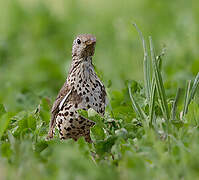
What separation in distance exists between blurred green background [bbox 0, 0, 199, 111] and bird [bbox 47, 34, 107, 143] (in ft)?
4.80

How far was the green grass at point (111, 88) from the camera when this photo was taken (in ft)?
11.6

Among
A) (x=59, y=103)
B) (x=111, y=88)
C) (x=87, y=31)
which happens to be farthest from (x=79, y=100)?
(x=87, y=31)

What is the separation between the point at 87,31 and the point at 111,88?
4.14 meters

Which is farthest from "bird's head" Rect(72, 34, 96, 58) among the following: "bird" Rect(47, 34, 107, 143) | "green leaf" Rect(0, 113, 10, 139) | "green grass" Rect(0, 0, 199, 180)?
"green leaf" Rect(0, 113, 10, 139)

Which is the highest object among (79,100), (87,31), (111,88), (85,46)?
(87,31)

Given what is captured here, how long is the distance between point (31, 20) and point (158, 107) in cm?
724

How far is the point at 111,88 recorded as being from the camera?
23.1 feet

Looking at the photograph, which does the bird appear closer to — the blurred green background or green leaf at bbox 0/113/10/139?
green leaf at bbox 0/113/10/139

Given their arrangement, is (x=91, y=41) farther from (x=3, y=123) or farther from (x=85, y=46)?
(x=3, y=123)

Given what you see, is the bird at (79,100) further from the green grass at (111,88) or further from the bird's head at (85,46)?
the green grass at (111,88)

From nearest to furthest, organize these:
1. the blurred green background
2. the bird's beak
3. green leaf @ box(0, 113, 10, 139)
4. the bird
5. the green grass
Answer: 1. the green grass
2. green leaf @ box(0, 113, 10, 139)
3. the bird
4. the bird's beak
5. the blurred green background

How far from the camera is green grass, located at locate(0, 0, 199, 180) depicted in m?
3.52

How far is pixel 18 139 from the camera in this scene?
4.58 m

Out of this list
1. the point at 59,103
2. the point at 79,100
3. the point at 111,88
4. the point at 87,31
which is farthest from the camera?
the point at 87,31
